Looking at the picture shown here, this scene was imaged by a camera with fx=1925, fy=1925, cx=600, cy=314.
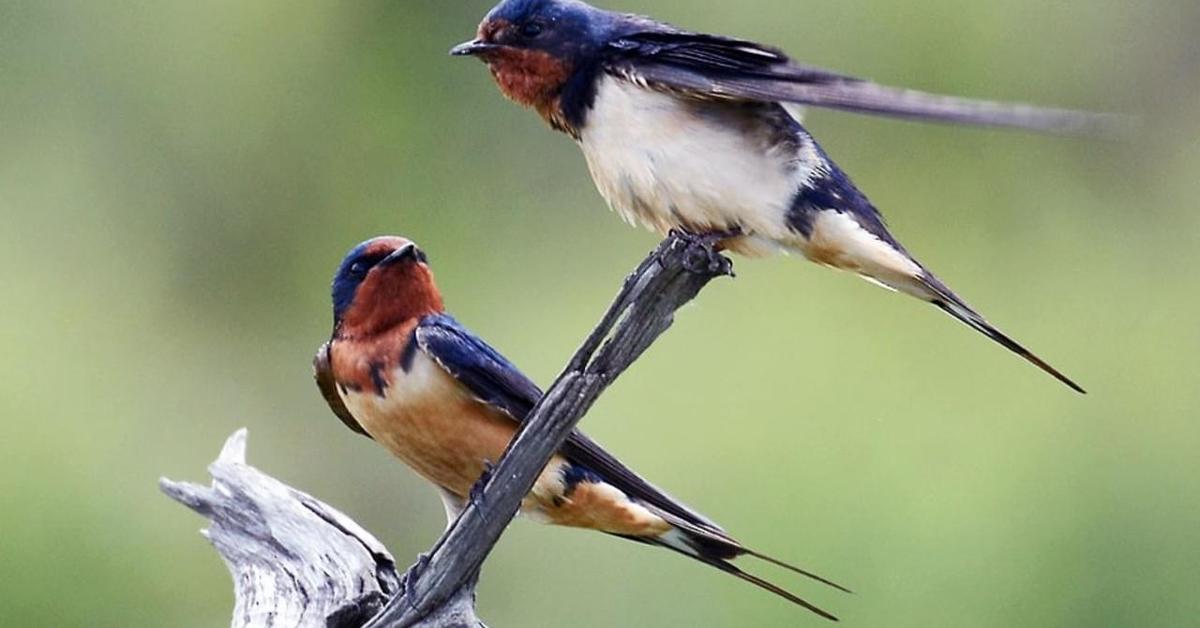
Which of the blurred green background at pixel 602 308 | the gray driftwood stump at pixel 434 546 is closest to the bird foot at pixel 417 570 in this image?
the gray driftwood stump at pixel 434 546

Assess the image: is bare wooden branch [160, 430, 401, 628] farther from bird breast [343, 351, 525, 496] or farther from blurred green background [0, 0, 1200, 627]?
blurred green background [0, 0, 1200, 627]

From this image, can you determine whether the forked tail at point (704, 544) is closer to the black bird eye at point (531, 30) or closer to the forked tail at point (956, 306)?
the forked tail at point (956, 306)

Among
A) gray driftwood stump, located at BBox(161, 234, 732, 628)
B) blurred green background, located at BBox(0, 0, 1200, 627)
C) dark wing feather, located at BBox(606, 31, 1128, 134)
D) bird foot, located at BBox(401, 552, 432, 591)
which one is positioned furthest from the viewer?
blurred green background, located at BBox(0, 0, 1200, 627)

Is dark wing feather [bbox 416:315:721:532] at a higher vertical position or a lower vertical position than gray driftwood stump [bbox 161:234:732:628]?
higher

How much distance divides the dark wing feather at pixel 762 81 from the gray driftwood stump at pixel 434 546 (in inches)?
5.5

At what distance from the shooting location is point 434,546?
5.23 ft

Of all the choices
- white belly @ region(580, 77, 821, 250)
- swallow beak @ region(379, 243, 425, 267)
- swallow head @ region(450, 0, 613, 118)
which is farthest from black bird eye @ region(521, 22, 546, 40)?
swallow beak @ region(379, 243, 425, 267)

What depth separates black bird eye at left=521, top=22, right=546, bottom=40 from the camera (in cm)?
180

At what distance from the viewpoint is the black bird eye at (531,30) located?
5.89ft

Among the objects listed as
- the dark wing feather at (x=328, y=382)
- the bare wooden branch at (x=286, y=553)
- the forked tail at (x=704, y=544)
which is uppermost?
the forked tail at (x=704, y=544)

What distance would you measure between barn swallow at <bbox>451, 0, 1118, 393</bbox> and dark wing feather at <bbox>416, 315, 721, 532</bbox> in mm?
210

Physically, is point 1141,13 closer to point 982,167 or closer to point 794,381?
point 982,167

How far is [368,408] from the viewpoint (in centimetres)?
184

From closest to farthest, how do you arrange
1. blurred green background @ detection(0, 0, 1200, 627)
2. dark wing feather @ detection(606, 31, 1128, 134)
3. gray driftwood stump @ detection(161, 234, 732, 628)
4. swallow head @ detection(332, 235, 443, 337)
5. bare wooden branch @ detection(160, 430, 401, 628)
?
dark wing feather @ detection(606, 31, 1128, 134) < gray driftwood stump @ detection(161, 234, 732, 628) < bare wooden branch @ detection(160, 430, 401, 628) < swallow head @ detection(332, 235, 443, 337) < blurred green background @ detection(0, 0, 1200, 627)
